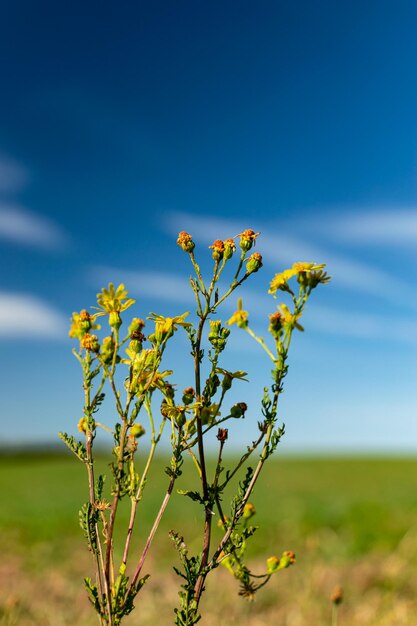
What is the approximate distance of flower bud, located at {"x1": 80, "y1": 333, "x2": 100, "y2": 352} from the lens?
2.23 meters

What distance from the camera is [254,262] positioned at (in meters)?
2.17

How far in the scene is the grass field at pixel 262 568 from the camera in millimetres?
4660

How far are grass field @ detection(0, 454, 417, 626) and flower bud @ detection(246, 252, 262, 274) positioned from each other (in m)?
2.81

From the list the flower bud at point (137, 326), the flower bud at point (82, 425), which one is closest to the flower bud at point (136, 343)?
the flower bud at point (137, 326)

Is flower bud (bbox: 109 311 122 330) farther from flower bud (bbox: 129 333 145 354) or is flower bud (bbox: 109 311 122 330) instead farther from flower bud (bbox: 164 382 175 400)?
flower bud (bbox: 164 382 175 400)

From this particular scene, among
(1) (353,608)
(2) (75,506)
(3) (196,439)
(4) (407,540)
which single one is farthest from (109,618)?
(2) (75,506)

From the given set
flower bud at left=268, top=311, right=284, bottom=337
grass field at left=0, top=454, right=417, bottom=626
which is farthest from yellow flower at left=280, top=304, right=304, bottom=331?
grass field at left=0, top=454, right=417, bottom=626

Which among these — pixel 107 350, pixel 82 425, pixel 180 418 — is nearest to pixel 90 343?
pixel 107 350

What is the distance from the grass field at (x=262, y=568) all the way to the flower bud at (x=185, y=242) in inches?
108

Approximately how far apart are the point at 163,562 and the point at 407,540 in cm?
270

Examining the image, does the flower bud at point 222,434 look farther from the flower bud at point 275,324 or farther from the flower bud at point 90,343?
the flower bud at point 90,343

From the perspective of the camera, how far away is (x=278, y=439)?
2.16 meters

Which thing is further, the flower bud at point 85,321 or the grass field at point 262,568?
the grass field at point 262,568

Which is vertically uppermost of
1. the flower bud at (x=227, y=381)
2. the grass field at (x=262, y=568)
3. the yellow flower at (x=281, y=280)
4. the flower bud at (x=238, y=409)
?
the yellow flower at (x=281, y=280)
